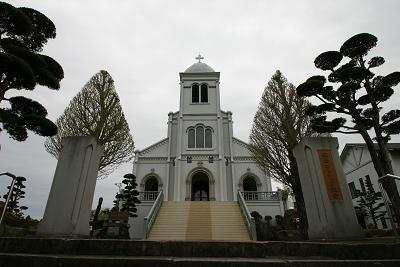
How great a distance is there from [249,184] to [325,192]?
18159 millimetres

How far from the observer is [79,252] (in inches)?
159

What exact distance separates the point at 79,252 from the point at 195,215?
39.2ft

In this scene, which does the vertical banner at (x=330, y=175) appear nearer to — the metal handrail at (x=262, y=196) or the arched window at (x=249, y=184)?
the metal handrail at (x=262, y=196)

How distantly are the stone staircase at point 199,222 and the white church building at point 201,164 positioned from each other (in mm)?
3177

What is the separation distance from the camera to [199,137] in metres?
24.6

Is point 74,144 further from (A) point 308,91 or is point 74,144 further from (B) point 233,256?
(A) point 308,91

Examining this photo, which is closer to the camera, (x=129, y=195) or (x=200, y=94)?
(x=129, y=195)

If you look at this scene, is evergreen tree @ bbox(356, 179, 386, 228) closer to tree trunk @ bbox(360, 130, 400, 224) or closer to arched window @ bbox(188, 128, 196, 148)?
tree trunk @ bbox(360, 130, 400, 224)

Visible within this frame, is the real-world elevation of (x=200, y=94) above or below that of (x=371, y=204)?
above

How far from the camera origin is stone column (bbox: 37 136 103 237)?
5.47 metres

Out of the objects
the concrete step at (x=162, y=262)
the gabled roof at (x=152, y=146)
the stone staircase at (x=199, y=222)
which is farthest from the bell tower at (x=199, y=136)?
the concrete step at (x=162, y=262)

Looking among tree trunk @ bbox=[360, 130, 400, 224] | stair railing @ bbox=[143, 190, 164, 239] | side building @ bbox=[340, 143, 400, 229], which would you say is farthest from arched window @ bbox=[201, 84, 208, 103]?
tree trunk @ bbox=[360, 130, 400, 224]

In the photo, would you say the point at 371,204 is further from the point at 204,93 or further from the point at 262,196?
the point at 204,93

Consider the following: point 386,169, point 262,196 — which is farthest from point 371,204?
point 386,169
